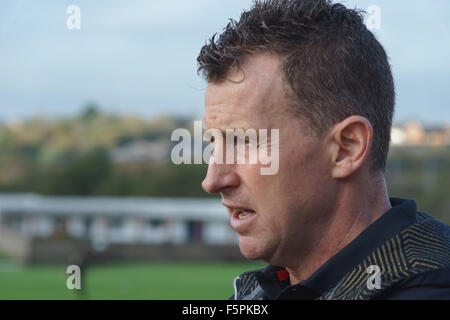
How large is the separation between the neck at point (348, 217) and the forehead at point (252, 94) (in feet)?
0.89

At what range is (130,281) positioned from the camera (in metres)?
36.0

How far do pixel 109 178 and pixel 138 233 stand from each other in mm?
18771

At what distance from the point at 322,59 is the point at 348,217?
40 cm

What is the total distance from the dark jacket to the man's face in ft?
0.35

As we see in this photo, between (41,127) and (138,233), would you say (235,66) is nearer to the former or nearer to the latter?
(138,233)

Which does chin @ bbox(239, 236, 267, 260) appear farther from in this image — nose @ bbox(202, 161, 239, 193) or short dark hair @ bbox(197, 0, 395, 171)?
short dark hair @ bbox(197, 0, 395, 171)

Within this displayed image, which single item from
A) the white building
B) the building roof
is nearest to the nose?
the white building

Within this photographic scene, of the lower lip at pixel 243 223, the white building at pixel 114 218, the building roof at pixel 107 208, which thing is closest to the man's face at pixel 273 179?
the lower lip at pixel 243 223

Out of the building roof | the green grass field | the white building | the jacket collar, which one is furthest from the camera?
the building roof

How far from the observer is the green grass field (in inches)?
1144

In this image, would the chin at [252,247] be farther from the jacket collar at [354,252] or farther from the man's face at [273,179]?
the jacket collar at [354,252]

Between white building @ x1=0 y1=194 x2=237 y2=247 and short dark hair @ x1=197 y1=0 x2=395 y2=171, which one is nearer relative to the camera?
short dark hair @ x1=197 y1=0 x2=395 y2=171

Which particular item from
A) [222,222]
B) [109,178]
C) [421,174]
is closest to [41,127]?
[109,178]

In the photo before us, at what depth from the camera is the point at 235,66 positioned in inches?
71.3
